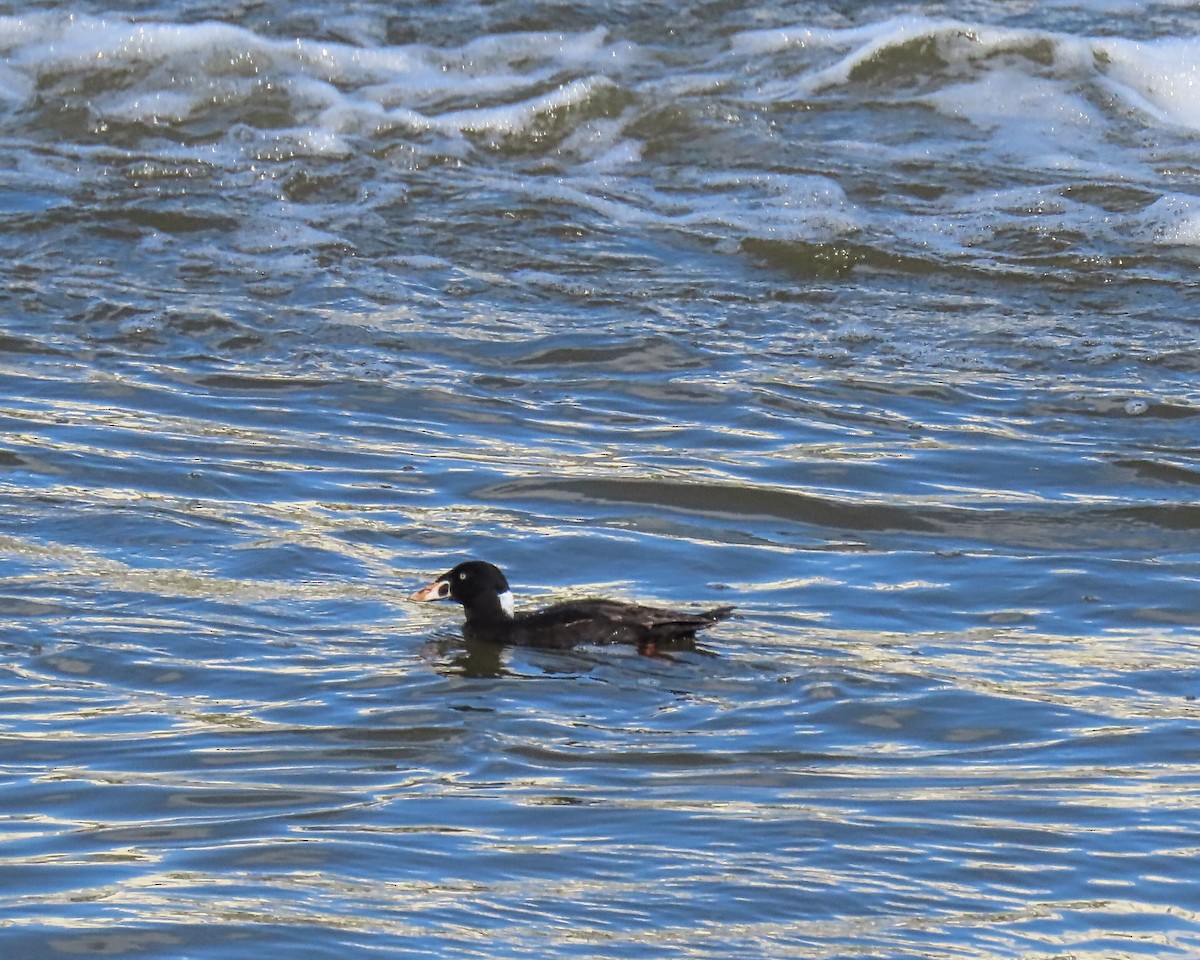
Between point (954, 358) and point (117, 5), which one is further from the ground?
point (117, 5)

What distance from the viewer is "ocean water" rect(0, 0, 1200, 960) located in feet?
18.0

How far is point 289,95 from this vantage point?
16.3 m

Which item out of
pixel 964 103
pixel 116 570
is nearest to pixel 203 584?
pixel 116 570

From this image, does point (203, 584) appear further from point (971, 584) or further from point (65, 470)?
point (971, 584)

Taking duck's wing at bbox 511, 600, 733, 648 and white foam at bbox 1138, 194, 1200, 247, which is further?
white foam at bbox 1138, 194, 1200, 247

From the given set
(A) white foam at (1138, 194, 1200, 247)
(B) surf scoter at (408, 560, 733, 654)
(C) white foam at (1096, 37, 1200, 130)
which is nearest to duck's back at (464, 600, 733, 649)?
(B) surf scoter at (408, 560, 733, 654)

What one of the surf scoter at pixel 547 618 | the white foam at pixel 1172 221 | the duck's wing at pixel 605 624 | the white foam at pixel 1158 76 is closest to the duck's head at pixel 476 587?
the surf scoter at pixel 547 618

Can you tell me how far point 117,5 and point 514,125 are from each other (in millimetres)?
4701

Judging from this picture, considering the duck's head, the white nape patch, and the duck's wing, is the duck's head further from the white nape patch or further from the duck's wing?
the duck's wing

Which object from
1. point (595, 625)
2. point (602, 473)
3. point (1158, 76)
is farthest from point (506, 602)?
point (1158, 76)

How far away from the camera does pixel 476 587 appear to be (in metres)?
7.91

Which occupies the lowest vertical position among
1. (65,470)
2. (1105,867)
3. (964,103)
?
(1105,867)

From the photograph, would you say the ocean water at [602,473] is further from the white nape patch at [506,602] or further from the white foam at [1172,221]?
the white nape patch at [506,602]

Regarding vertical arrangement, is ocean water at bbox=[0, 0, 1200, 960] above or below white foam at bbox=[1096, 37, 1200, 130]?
below
